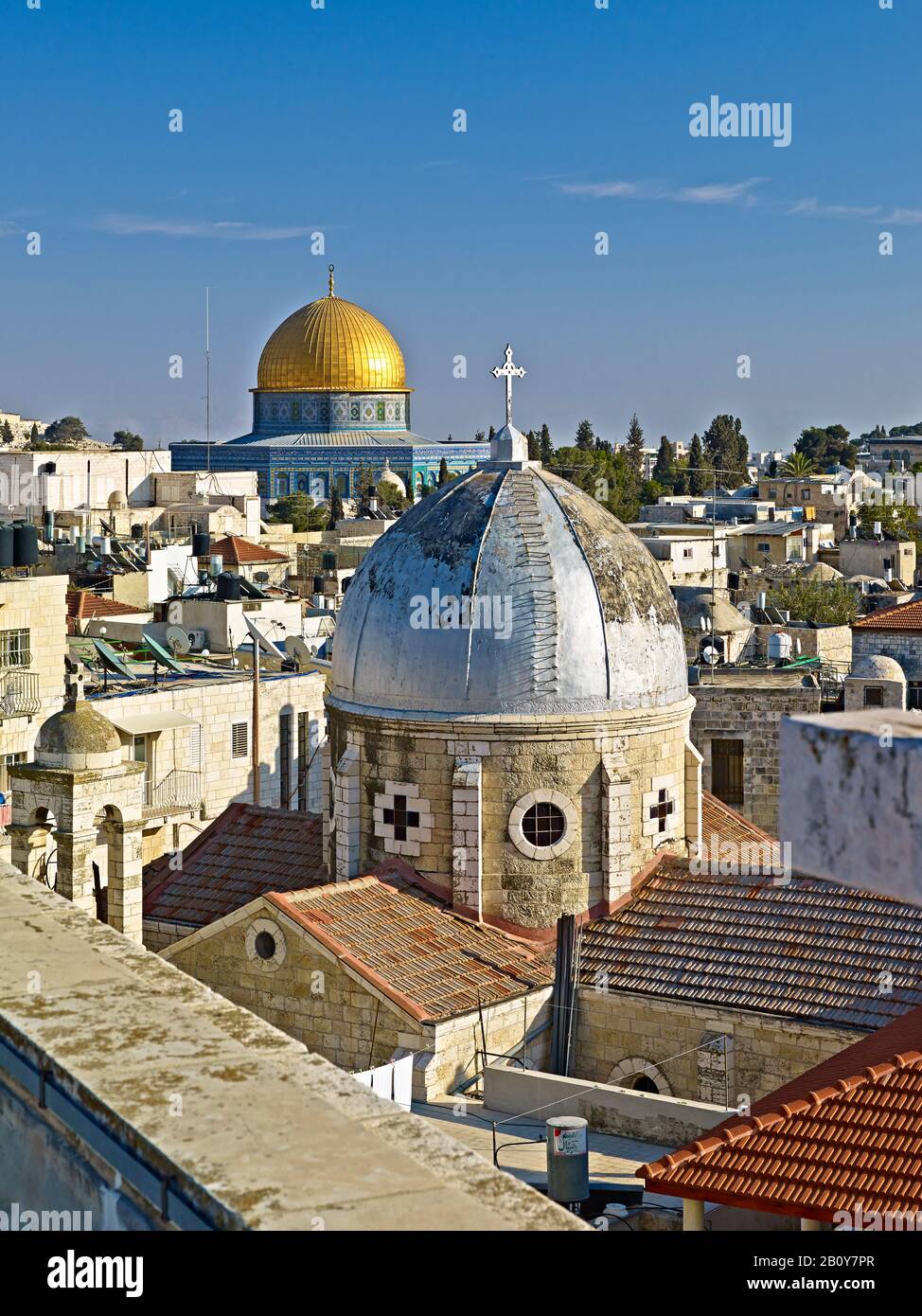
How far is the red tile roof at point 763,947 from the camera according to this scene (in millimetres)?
18188

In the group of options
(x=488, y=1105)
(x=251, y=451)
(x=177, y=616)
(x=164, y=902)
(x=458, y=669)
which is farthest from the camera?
(x=251, y=451)

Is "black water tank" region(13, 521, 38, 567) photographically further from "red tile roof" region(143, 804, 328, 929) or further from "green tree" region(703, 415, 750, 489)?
"green tree" region(703, 415, 750, 489)

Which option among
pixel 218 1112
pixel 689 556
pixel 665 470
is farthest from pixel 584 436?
pixel 218 1112

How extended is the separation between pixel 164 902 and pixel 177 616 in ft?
61.4

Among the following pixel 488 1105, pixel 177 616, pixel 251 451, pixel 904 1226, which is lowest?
pixel 488 1105

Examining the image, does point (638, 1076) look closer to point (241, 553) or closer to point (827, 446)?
point (241, 553)

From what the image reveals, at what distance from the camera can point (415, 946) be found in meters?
19.6

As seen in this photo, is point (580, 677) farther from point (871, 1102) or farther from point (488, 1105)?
point (871, 1102)

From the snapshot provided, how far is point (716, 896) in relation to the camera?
2022 cm

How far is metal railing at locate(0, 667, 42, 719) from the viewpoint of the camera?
92.3 ft

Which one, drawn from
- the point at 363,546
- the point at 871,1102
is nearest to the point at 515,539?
the point at 871,1102

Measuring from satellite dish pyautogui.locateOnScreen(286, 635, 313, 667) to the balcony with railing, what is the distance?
710 cm

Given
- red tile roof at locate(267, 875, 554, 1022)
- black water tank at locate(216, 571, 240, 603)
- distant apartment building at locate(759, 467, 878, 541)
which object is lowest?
red tile roof at locate(267, 875, 554, 1022)

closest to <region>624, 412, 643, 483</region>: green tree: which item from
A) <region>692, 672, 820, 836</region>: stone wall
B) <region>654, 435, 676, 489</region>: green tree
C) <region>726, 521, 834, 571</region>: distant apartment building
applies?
<region>654, 435, 676, 489</region>: green tree
